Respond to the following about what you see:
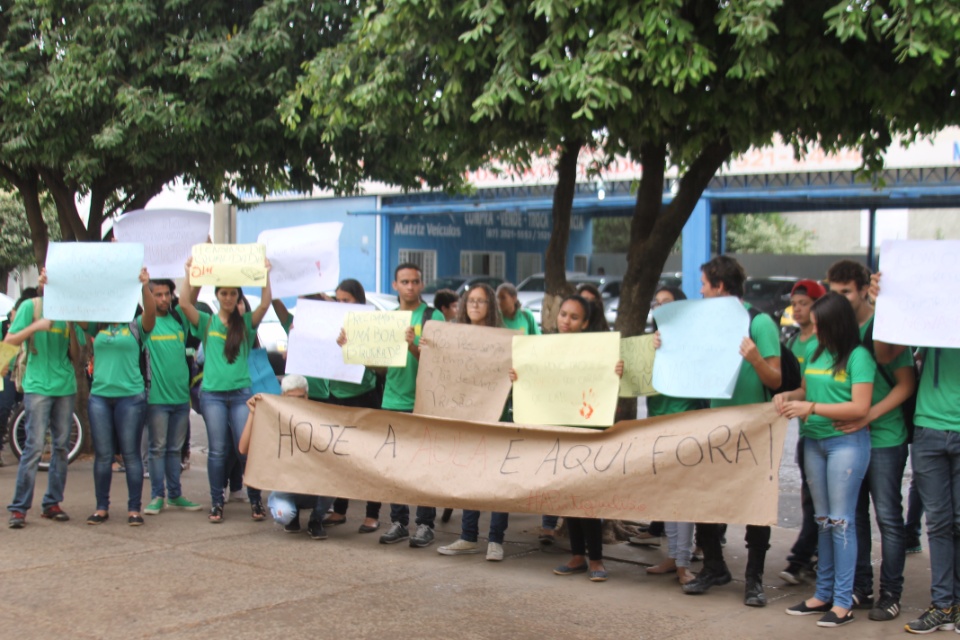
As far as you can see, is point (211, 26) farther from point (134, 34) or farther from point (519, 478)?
point (519, 478)

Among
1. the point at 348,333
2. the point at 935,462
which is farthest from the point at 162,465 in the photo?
the point at 935,462

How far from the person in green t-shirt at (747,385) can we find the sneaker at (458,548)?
4.98 feet

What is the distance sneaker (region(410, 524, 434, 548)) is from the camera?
24.1ft

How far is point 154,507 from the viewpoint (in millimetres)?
8289

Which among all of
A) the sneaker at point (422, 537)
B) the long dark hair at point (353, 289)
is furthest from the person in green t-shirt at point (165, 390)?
the sneaker at point (422, 537)

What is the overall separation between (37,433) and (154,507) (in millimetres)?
1051

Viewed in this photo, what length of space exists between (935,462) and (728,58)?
104 inches

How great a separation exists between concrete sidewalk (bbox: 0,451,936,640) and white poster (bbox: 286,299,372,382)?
116 centimetres

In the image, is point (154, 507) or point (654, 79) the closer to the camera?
point (654, 79)

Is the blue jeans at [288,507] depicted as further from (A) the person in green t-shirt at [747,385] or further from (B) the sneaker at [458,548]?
(A) the person in green t-shirt at [747,385]

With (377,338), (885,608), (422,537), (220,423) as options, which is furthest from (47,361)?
(885,608)

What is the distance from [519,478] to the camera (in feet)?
21.6

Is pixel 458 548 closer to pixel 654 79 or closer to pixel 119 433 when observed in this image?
pixel 119 433

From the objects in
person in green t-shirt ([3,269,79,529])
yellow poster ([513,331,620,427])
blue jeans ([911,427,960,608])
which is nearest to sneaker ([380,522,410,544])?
yellow poster ([513,331,620,427])
